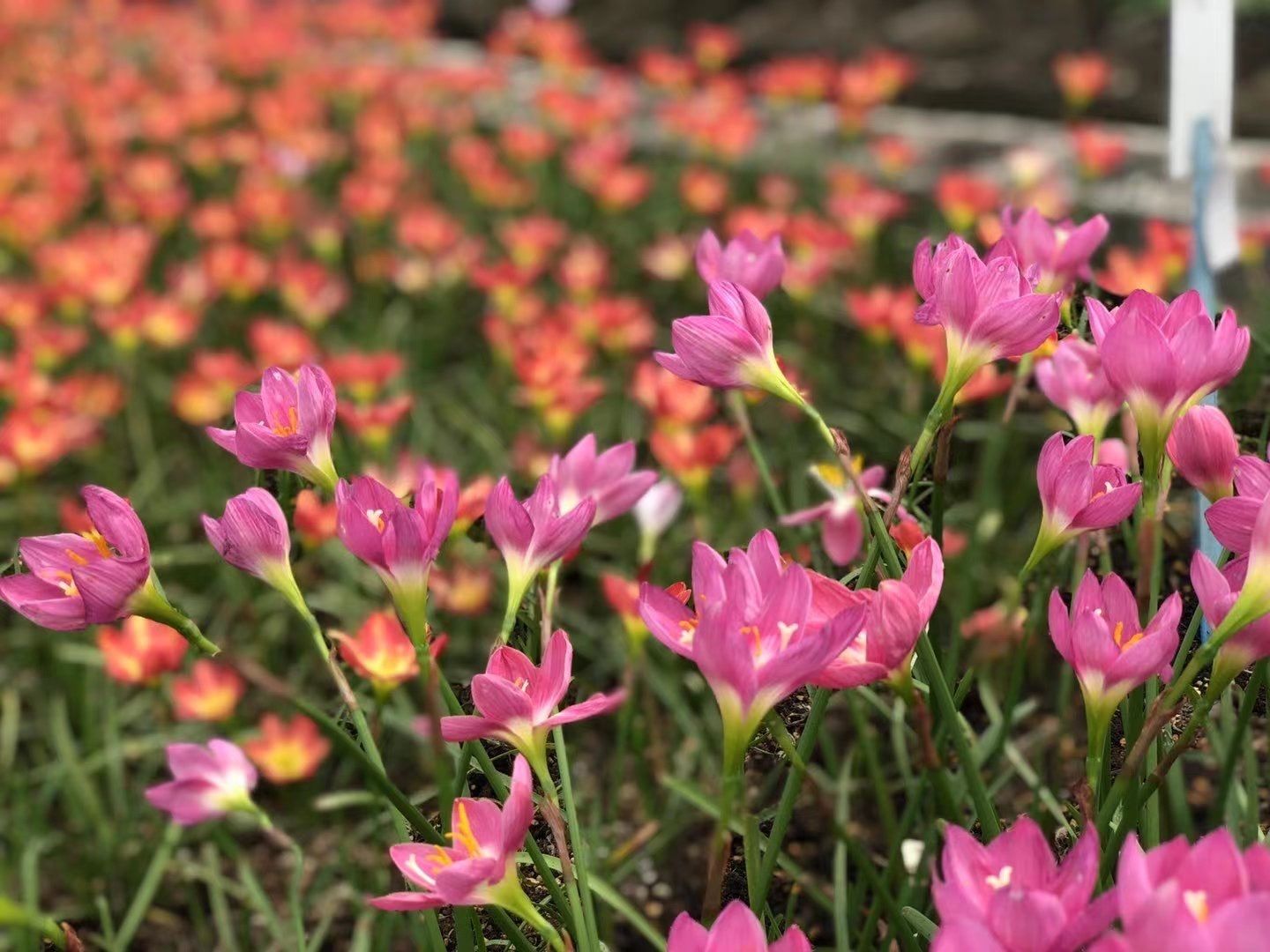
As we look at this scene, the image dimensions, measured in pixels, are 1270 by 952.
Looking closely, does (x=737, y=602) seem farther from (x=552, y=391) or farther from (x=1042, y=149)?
(x=1042, y=149)

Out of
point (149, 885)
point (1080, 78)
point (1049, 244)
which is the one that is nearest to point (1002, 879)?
point (1049, 244)

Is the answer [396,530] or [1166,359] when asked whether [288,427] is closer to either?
[396,530]

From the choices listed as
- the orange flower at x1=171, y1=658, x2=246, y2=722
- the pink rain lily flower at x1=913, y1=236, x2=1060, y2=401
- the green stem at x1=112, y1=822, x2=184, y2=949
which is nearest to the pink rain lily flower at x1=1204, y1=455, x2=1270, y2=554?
the pink rain lily flower at x1=913, y1=236, x2=1060, y2=401

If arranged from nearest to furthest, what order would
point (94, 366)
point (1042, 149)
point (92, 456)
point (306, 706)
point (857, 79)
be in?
point (306, 706) → point (92, 456) → point (94, 366) → point (857, 79) → point (1042, 149)

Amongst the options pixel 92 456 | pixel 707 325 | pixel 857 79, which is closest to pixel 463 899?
pixel 707 325

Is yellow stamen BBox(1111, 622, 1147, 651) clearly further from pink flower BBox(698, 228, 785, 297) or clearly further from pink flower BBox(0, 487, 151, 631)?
pink flower BBox(0, 487, 151, 631)

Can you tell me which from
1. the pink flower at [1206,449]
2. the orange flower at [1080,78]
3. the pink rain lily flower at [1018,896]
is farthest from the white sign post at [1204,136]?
the orange flower at [1080,78]

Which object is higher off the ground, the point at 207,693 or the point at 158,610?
the point at 158,610
